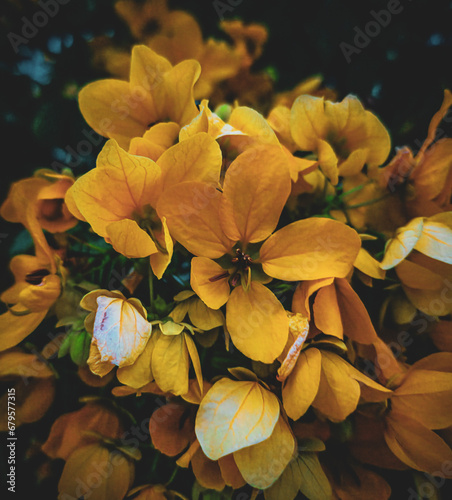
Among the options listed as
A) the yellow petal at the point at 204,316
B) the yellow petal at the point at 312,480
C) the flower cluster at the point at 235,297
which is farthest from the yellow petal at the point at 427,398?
the yellow petal at the point at 204,316

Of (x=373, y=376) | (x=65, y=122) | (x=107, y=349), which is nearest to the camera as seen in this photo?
(x=107, y=349)

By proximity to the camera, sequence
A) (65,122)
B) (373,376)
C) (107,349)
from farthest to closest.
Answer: (65,122) < (373,376) < (107,349)

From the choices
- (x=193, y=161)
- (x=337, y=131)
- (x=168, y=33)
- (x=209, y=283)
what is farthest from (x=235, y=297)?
(x=168, y=33)

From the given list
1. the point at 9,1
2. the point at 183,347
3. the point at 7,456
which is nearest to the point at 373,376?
the point at 183,347

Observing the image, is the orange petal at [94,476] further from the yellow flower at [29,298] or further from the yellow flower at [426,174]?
the yellow flower at [426,174]

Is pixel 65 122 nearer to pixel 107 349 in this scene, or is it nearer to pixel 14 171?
pixel 14 171

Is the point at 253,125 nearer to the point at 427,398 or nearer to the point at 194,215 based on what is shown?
the point at 194,215

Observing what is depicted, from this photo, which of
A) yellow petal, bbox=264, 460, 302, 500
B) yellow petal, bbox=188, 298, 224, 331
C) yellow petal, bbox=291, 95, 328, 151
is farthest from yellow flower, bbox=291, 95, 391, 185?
yellow petal, bbox=264, 460, 302, 500
